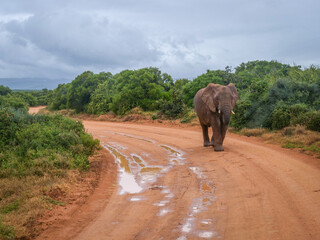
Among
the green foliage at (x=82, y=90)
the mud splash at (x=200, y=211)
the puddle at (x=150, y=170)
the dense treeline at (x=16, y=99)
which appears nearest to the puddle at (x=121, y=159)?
the puddle at (x=150, y=170)

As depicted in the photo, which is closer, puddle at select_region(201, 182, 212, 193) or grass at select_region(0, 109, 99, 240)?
grass at select_region(0, 109, 99, 240)

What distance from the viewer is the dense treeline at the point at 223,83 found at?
17.3 m

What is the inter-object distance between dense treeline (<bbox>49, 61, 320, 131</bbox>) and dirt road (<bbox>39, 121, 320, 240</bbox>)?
5.31 m

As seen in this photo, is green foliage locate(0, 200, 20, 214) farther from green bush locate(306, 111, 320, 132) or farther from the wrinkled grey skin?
green bush locate(306, 111, 320, 132)

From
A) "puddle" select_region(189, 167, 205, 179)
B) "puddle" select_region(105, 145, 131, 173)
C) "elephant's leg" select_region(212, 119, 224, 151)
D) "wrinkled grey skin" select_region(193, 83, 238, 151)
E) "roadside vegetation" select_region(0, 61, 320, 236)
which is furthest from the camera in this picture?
"elephant's leg" select_region(212, 119, 224, 151)

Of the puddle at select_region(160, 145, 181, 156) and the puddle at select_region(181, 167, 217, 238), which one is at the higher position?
the puddle at select_region(160, 145, 181, 156)

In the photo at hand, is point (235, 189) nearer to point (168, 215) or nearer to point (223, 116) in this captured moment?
point (168, 215)

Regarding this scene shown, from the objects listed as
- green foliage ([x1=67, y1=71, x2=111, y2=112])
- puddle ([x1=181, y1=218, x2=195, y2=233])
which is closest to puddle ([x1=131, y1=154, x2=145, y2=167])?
puddle ([x1=181, y1=218, x2=195, y2=233])

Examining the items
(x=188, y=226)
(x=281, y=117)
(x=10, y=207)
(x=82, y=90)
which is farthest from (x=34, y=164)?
(x=82, y=90)

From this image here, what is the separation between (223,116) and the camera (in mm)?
12750

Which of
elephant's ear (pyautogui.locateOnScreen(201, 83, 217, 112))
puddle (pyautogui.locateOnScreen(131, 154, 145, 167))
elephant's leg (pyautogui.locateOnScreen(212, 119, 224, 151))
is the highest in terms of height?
elephant's ear (pyautogui.locateOnScreen(201, 83, 217, 112))

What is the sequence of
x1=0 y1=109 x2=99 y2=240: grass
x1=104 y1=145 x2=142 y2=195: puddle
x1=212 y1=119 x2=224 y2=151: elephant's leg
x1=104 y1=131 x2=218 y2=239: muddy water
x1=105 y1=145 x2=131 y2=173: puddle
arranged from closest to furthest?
x1=104 y1=131 x2=218 y2=239: muddy water < x1=0 y1=109 x2=99 y2=240: grass < x1=104 y1=145 x2=142 y2=195: puddle < x1=105 y1=145 x2=131 y2=173: puddle < x1=212 y1=119 x2=224 y2=151: elephant's leg

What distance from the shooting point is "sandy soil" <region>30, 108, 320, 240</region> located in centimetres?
555

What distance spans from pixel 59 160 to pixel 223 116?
587cm
